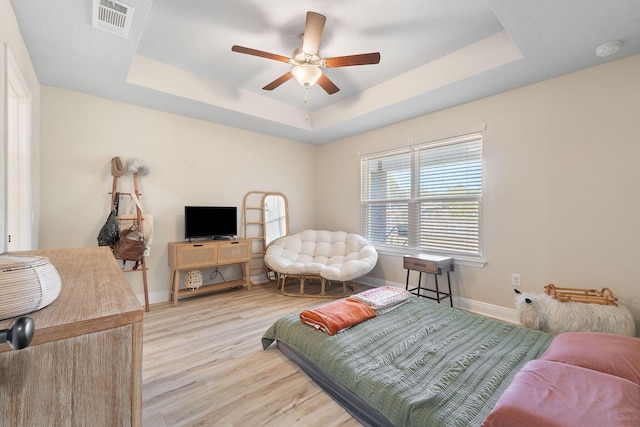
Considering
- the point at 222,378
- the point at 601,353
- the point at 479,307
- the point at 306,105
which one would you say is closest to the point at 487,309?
the point at 479,307

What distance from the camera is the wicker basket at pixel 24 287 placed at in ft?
1.74

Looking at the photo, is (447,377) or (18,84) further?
(18,84)

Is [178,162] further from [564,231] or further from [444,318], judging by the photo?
[564,231]

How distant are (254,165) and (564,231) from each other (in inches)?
157

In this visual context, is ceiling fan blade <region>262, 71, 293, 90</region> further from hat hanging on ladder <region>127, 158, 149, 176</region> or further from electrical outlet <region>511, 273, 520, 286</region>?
electrical outlet <region>511, 273, 520, 286</region>

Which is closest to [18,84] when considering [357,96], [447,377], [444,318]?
[357,96]

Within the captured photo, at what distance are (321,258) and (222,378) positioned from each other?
2.49 metres

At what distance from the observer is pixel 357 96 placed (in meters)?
3.72

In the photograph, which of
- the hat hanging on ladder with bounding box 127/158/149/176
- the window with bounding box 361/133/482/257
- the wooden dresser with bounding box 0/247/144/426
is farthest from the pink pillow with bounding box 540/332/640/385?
the hat hanging on ladder with bounding box 127/158/149/176

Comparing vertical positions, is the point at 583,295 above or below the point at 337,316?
above

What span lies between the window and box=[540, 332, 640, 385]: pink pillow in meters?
1.62

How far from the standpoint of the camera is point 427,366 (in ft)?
5.75

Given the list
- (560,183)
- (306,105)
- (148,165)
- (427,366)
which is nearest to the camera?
(427,366)

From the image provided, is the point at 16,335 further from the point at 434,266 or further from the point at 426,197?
the point at 426,197
